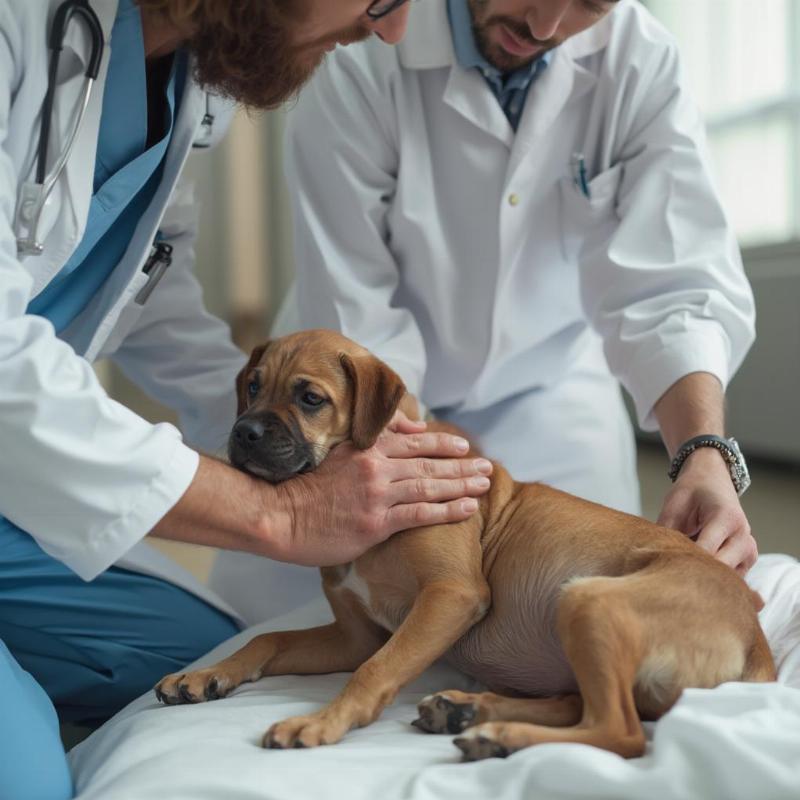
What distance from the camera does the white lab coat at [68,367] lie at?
126 cm

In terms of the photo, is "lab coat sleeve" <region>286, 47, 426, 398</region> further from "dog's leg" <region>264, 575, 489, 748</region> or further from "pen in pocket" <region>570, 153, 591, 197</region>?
"dog's leg" <region>264, 575, 489, 748</region>

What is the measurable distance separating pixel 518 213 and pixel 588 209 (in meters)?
0.16

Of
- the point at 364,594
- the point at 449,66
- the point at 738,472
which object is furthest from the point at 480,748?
the point at 449,66

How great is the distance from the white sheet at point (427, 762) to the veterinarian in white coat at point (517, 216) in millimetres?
933

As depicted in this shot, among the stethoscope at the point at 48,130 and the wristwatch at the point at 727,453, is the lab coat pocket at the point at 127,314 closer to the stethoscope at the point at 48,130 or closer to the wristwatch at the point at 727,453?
the stethoscope at the point at 48,130

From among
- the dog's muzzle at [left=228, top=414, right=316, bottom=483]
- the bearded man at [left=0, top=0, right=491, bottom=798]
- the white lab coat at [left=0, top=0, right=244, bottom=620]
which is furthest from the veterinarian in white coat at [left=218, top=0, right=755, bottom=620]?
the dog's muzzle at [left=228, top=414, right=316, bottom=483]

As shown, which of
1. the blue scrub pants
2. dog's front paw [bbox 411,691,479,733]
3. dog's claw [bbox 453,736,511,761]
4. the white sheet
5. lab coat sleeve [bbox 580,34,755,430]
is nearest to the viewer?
the white sheet

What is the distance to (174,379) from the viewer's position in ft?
7.77

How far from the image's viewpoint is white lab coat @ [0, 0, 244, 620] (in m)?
1.26

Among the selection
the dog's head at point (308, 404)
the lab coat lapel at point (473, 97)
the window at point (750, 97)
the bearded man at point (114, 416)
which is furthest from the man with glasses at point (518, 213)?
the window at point (750, 97)

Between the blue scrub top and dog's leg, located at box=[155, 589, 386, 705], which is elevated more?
the blue scrub top

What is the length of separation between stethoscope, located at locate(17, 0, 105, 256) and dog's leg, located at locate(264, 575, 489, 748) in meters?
0.78

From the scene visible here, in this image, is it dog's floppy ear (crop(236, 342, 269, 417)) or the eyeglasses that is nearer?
the eyeglasses

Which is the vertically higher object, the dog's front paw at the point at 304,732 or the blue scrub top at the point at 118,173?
the blue scrub top at the point at 118,173
